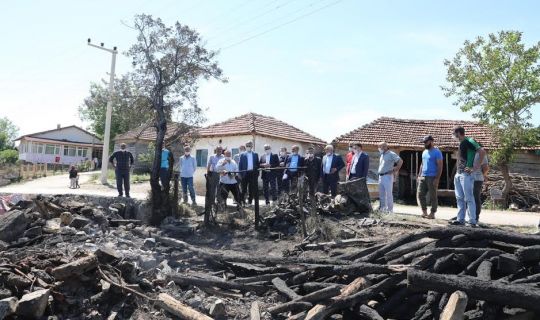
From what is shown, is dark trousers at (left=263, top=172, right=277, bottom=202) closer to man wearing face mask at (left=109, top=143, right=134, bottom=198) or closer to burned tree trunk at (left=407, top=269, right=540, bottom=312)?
man wearing face mask at (left=109, top=143, right=134, bottom=198)

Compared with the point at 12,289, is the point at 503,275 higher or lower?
higher

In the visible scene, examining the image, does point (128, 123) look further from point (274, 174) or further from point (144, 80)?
point (274, 174)

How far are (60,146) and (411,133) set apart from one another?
42.7m

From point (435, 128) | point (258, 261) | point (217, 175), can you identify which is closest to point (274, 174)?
point (217, 175)

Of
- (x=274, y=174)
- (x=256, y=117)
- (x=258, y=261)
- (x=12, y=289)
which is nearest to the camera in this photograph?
(x=12, y=289)

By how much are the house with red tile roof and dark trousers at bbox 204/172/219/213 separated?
38.2 feet

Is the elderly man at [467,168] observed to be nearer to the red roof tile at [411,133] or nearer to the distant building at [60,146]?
the red roof tile at [411,133]

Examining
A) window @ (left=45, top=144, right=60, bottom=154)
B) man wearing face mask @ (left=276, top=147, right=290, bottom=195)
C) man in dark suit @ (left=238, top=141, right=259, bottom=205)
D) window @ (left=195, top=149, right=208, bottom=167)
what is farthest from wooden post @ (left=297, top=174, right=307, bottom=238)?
window @ (left=45, top=144, right=60, bottom=154)

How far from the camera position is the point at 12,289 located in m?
6.57

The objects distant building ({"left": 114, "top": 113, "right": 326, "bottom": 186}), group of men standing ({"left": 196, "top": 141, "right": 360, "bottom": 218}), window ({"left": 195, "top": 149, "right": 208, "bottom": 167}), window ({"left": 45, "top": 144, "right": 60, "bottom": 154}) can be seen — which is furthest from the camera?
window ({"left": 45, "top": 144, "right": 60, "bottom": 154})

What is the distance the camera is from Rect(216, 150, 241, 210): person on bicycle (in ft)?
39.5

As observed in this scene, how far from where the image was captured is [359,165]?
447 inches

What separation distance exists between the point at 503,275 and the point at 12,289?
647 centimetres

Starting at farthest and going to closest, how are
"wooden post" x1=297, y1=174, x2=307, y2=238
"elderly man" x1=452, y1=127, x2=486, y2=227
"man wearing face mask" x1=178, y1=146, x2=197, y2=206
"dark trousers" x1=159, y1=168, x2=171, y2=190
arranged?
"man wearing face mask" x1=178, y1=146, x2=197, y2=206
"dark trousers" x1=159, y1=168, x2=171, y2=190
"wooden post" x1=297, y1=174, x2=307, y2=238
"elderly man" x1=452, y1=127, x2=486, y2=227
